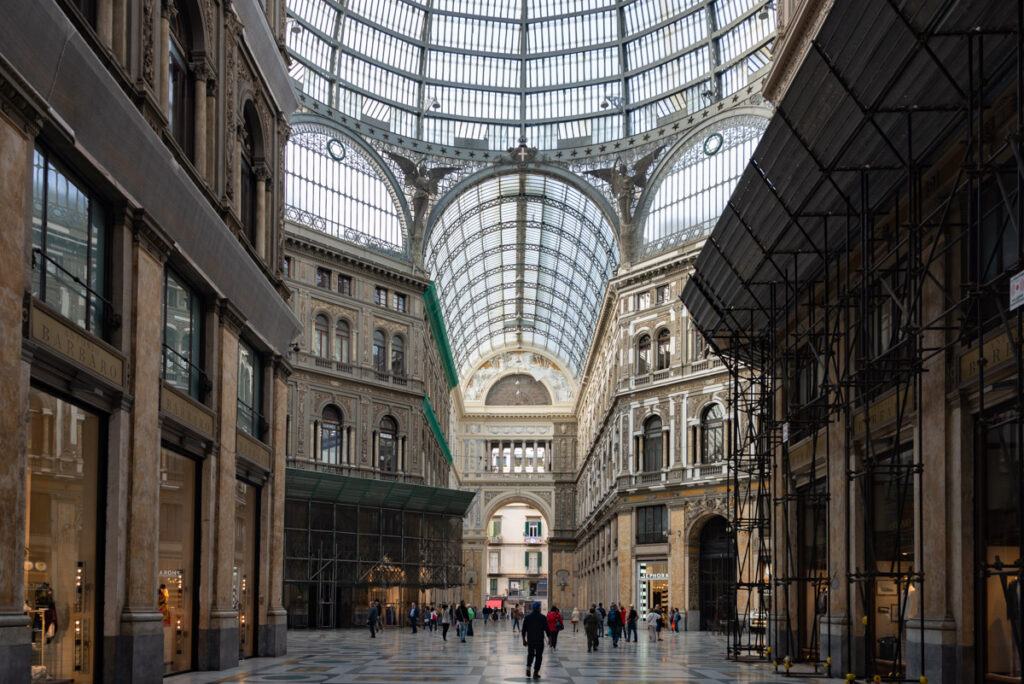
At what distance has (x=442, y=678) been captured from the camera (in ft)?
73.7

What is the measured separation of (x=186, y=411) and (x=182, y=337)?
1.44 meters

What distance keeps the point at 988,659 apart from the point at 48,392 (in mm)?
13469

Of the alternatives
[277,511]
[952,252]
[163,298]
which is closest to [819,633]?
[952,252]

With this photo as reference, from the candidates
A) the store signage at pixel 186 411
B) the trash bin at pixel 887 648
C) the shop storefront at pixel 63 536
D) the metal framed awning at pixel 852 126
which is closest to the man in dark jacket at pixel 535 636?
the trash bin at pixel 887 648

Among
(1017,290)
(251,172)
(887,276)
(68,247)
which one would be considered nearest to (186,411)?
(68,247)

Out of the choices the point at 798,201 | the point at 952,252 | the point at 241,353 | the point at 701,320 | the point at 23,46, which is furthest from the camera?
the point at 701,320

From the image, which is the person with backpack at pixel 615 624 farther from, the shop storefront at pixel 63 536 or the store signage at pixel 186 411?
the shop storefront at pixel 63 536

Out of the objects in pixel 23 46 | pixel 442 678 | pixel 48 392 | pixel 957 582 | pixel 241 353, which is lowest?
pixel 442 678

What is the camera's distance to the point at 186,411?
20.8 metres

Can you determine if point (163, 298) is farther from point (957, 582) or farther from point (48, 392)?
Result: point (957, 582)

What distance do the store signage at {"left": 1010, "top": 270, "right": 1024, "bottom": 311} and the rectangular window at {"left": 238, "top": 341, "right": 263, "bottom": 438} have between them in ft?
56.4

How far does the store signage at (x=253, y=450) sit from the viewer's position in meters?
25.4

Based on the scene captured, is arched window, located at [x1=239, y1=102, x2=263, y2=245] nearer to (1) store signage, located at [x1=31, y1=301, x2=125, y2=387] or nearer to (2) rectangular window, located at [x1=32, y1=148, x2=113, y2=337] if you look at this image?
(2) rectangular window, located at [x1=32, y1=148, x2=113, y2=337]

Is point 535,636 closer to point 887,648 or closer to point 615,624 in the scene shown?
point 887,648
